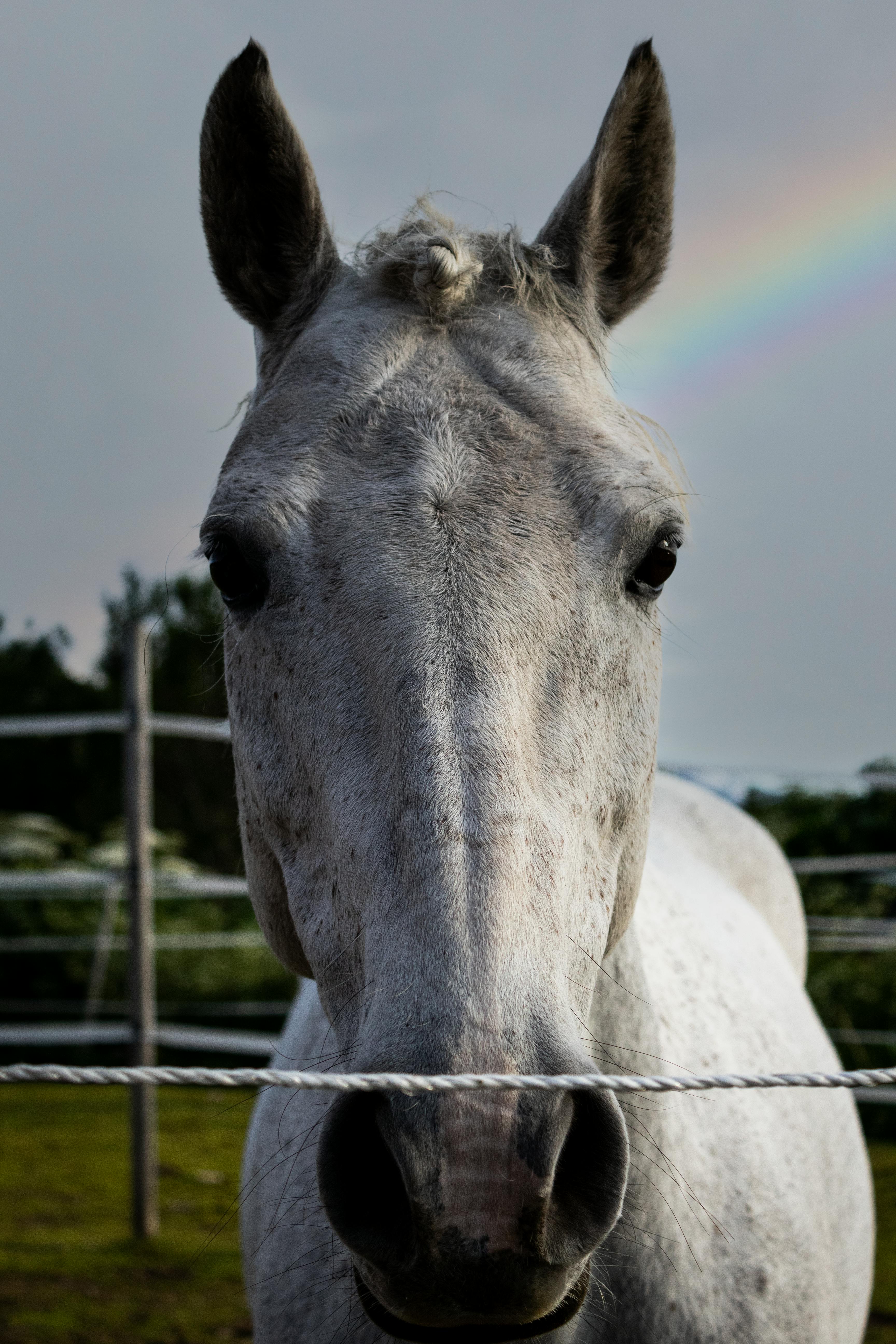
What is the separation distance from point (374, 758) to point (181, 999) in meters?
8.80

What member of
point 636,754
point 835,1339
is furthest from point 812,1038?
point 636,754

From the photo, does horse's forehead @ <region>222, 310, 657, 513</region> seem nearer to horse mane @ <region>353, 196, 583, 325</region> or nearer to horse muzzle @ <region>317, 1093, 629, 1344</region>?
horse mane @ <region>353, 196, 583, 325</region>

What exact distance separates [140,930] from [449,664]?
4.07 metres

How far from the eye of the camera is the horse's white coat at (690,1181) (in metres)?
1.52

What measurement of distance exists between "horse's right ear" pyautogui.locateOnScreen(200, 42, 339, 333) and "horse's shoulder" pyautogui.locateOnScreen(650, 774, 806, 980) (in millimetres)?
2033

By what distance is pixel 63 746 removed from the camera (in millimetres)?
15500

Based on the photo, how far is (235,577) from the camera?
1.55 m

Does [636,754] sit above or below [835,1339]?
above

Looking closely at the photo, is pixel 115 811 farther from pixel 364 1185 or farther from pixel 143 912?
pixel 364 1185

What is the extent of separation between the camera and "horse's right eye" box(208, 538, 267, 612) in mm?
1509

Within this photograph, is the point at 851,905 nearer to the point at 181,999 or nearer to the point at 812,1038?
the point at 812,1038

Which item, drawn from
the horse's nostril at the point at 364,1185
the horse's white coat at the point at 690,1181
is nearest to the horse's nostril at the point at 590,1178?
the horse's nostril at the point at 364,1185

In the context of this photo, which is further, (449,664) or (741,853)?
(741,853)

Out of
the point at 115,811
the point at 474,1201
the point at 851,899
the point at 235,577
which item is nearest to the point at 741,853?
the point at 235,577
